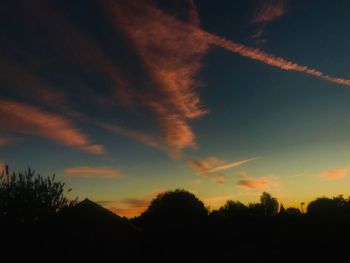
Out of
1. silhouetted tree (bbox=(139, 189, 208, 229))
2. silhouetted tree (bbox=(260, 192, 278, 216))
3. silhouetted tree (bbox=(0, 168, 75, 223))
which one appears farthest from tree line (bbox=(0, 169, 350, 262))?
silhouetted tree (bbox=(260, 192, 278, 216))

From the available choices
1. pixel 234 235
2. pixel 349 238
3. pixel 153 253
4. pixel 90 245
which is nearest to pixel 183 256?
pixel 153 253

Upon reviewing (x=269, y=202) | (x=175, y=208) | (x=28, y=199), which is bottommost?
(x=28, y=199)

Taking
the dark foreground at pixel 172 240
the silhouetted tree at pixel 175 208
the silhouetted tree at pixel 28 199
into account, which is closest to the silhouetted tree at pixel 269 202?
the silhouetted tree at pixel 175 208

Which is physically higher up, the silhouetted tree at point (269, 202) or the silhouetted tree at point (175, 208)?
the silhouetted tree at point (269, 202)

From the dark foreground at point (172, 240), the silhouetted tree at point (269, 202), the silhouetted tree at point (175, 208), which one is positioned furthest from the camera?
the silhouetted tree at point (269, 202)

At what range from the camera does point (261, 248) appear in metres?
32.7

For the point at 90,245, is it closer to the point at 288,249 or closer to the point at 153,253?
the point at 153,253

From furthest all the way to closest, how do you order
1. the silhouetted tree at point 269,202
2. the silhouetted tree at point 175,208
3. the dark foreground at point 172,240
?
1. the silhouetted tree at point 269,202
2. the silhouetted tree at point 175,208
3. the dark foreground at point 172,240

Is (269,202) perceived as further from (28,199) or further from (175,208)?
(28,199)

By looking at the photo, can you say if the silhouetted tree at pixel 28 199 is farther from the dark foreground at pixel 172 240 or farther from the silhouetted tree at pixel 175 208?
the silhouetted tree at pixel 175 208

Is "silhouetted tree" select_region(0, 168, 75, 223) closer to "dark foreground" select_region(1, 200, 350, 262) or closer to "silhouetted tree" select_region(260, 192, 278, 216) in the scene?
"dark foreground" select_region(1, 200, 350, 262)

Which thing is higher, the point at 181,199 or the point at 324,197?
the point at 324,197

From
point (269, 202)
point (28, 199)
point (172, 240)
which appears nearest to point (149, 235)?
point (172, 240)

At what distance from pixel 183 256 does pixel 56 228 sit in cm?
2102
